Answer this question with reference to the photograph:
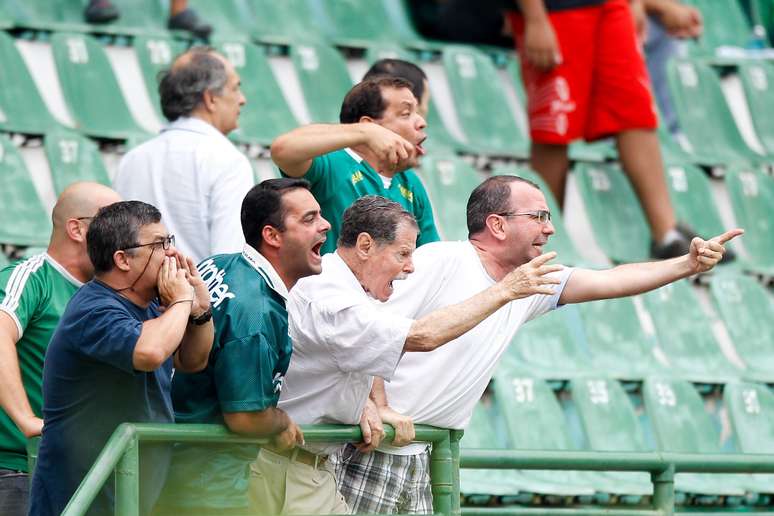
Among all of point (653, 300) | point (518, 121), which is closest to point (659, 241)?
point (653, 300)

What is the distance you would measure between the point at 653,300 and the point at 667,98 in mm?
2047

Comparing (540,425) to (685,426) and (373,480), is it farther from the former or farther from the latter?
(373,480)

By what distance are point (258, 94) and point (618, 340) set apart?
7.42 ft

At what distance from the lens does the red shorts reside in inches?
333

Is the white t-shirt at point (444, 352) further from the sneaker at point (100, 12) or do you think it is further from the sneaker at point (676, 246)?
the sneaker at point (100, 12)

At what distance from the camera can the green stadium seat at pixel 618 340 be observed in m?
7.79

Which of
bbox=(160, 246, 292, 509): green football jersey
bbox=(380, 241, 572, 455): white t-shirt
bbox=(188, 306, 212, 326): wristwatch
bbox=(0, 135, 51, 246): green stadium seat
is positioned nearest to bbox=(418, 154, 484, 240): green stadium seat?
bbox=(0, 135, 51, 246): green stadium seat

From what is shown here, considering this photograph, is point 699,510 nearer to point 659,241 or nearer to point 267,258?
point 659,241

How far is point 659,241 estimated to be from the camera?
849cm

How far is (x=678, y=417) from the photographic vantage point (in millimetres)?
7488

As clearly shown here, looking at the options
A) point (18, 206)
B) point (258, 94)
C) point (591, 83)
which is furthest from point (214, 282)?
point (591, 83)

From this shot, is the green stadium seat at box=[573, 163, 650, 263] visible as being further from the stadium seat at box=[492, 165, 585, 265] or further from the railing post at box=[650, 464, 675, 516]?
the railing post at box=[650, 464, 675, 516]

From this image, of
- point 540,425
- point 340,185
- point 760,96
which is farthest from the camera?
point 760,96

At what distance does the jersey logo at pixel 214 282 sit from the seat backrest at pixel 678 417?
3575 millimetres
